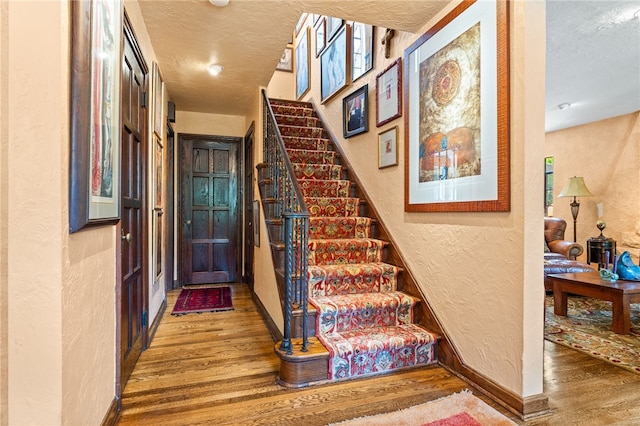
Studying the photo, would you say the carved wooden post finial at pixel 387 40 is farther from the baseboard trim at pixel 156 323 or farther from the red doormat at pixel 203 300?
the baseboard trim at pixel 156 323

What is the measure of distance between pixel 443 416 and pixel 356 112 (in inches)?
111

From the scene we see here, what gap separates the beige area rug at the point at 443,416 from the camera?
1.64 metres

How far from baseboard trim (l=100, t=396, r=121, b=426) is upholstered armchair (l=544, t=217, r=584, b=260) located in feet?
16.8

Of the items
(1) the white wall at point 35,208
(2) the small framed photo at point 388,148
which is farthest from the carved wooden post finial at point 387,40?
(1) the white wall at point 35,208

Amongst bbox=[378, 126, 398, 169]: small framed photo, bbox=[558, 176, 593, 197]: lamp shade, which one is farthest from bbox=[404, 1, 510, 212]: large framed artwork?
bbox=[558, 176, 593, 197]: lamp shade

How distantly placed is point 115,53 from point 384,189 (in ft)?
7.38

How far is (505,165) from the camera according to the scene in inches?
71.1

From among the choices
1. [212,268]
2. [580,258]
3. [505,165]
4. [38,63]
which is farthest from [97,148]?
[580,258]

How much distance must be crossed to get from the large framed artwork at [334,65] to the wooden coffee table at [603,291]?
121 inches

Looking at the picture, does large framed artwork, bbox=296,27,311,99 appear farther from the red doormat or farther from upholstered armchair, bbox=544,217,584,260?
upholstered armchair, bbox=544,217,584,260

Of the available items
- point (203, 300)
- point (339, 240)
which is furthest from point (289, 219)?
point (203, 300)

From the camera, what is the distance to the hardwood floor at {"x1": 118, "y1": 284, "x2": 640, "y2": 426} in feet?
5.59

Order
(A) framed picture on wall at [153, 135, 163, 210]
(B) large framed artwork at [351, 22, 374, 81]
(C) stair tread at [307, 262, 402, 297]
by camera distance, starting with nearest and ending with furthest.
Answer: (C) stair tread at [307, 262, 402, 297]
(A) framed picture on wall at [153, 135, 163, 210]
(B) large framed artwork at [351, 22, 374, 81]

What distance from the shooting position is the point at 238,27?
2.47 m
